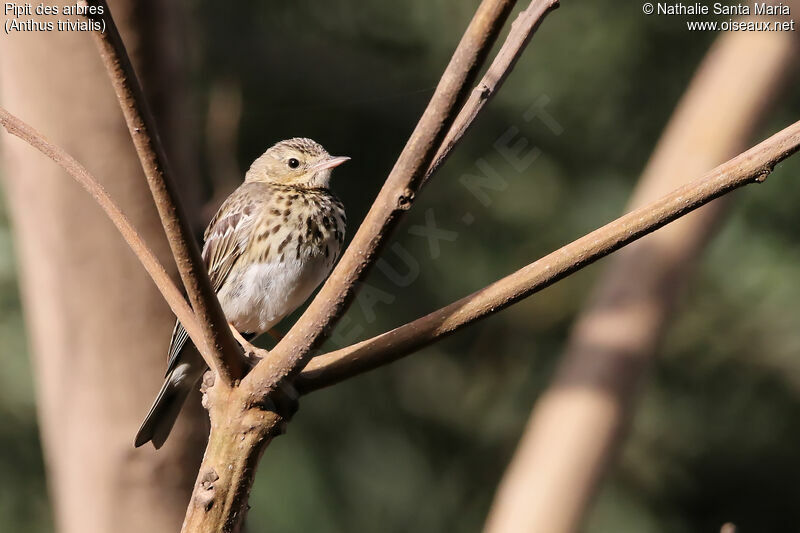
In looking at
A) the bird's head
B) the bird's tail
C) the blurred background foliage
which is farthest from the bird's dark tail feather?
the blurred background foliage

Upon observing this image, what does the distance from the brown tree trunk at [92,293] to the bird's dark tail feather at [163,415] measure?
7 cm

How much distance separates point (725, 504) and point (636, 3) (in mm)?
1361

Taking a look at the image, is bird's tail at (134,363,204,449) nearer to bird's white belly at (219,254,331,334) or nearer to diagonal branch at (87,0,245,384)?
bird's white belly at (219,254,331,334)

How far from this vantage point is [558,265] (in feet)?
2.58

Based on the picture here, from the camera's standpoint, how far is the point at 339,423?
8.36 feet

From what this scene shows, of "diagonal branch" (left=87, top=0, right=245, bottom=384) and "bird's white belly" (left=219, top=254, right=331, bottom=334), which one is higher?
"diagonal branch" (left=87, top=0, right=245, bottom=384)

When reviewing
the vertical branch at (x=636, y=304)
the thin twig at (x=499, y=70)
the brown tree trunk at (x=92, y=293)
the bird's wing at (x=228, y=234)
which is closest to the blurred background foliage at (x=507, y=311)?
the vertical branch at (x=636, y=304)

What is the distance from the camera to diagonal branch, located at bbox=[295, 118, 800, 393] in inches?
30.3

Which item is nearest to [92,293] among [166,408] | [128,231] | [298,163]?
[166,408]

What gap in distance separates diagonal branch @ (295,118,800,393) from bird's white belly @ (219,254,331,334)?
0.70m

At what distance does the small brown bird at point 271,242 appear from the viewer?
154cm

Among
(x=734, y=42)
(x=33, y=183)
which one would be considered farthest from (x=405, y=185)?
(x=734, y=42)

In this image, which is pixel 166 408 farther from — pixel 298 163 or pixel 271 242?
pixel 298 163

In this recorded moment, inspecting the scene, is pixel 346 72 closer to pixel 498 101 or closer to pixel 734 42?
pixel 498 101
